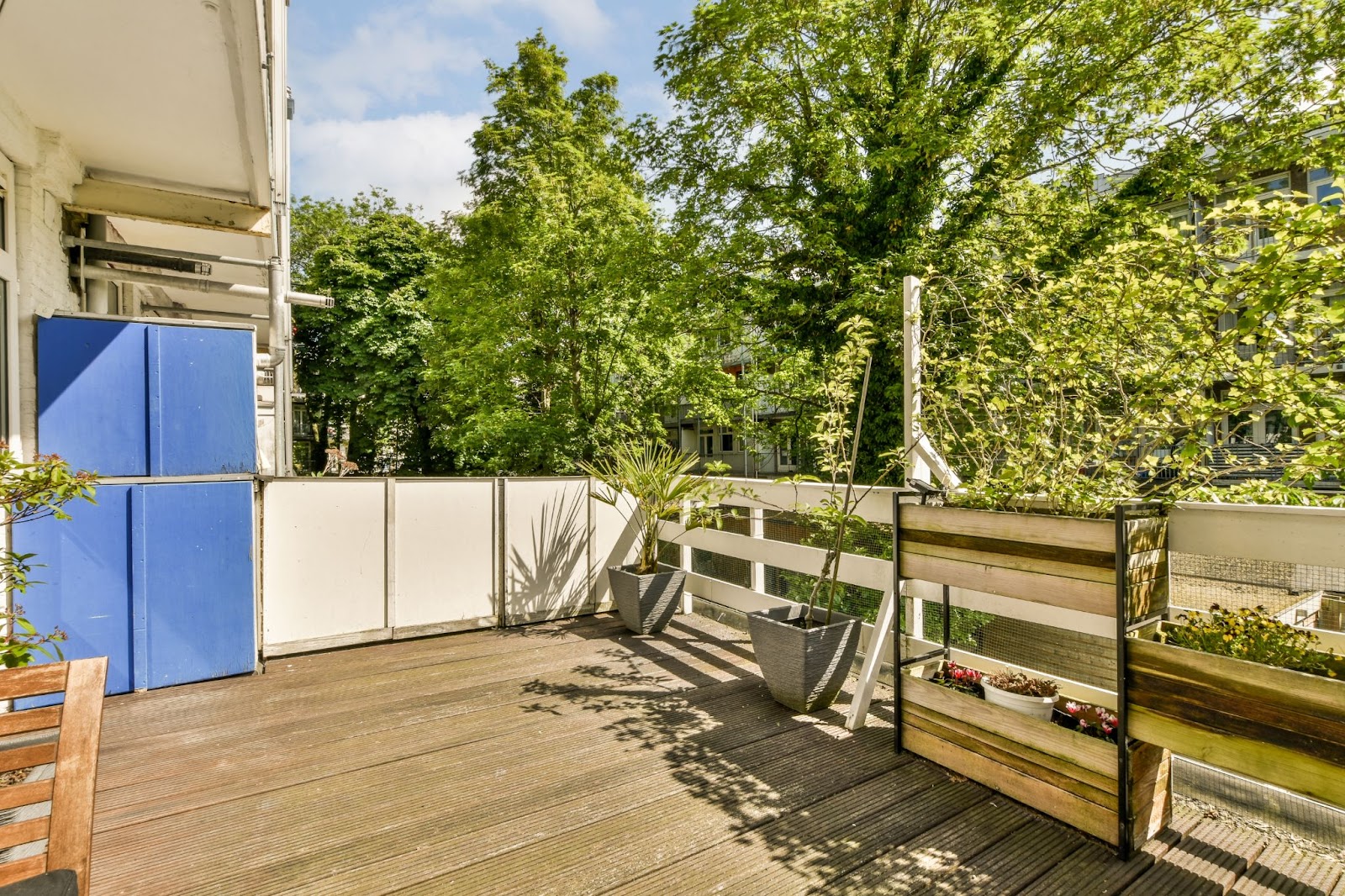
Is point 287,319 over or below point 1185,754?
over

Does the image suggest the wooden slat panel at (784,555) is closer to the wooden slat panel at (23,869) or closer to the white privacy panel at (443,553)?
the white privacy panel at (443,553)

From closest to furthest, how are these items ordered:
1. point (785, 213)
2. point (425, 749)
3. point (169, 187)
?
1. point (425, 749)
2. point (169, 187)
3. point (785, 213)

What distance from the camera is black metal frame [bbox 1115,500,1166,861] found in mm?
1856

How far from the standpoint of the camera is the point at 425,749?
2623 millimetres

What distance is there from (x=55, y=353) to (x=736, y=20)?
7.47 m

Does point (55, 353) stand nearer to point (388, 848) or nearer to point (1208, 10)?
point (388, 848)

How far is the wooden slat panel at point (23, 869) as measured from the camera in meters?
1.15

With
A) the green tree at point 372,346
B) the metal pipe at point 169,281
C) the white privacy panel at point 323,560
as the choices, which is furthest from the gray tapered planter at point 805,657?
the green tree at point 372,346

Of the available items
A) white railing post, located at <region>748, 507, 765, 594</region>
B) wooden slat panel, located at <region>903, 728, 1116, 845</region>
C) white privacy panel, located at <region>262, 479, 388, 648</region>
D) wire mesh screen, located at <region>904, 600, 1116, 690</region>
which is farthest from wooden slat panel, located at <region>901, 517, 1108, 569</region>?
white privacy panel, located at <region>262, 479, 388, 648</region>

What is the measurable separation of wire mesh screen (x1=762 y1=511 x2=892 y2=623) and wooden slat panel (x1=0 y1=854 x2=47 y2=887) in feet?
8.97

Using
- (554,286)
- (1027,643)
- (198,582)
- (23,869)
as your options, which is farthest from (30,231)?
(554,286)

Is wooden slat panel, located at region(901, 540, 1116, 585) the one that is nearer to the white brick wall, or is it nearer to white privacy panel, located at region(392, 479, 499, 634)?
white privacy panel, located at region(392, 479, 499, 634)

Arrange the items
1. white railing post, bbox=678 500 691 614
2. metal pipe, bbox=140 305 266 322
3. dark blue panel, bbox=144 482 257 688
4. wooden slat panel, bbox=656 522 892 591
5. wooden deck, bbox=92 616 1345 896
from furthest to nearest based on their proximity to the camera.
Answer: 1. metal pipe, bbox=140 305 266 322
2. white railing post, bbox=678 500 691 614
3. dark blue panel, bbox=144 482 257 688
4. wooden slat panel, bbox=656 522 892 591
5. wooden deck, bbox=92 616 1345 896

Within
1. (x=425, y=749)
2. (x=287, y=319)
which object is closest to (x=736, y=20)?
(x=287, y=319)
